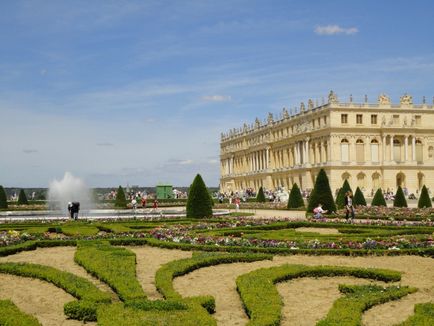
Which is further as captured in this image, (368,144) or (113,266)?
(368,144)

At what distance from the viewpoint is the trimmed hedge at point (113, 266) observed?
810 centimetres

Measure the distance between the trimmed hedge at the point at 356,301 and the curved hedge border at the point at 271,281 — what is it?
0.62 metres

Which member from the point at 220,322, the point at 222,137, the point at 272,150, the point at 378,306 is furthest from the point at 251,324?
the point at 222,137

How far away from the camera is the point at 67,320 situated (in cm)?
722

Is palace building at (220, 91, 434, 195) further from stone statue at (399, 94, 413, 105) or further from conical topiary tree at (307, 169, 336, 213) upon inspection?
conical topiary tree at (307, 169, 336, 213)

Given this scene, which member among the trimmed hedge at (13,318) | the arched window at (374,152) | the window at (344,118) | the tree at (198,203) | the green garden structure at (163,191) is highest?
the window at (344,118)

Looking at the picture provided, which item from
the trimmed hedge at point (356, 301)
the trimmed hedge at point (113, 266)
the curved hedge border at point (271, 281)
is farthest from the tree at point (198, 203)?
the trimmed hedge at point (356, 301)

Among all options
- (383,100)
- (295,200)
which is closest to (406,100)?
(383,100)

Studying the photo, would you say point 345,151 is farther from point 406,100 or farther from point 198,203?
point 198,203

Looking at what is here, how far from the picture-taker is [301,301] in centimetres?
823

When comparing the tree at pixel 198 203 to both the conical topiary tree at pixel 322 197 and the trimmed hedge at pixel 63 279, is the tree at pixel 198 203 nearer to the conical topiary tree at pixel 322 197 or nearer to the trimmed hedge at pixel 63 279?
the conical topiary tree at pixel 322 197

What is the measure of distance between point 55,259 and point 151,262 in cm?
200

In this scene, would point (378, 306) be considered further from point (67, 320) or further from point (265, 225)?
point (265, 225)

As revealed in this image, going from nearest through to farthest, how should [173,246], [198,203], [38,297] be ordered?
[38,297] → [173,246] → [198,203]
